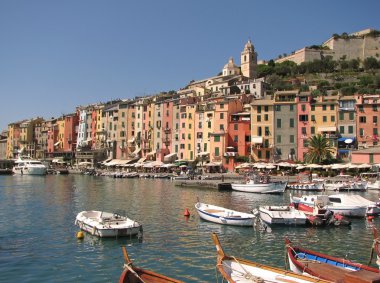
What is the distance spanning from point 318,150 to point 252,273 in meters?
54.7

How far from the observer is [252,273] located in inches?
537

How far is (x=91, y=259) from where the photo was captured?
19.2m

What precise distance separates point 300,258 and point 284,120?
58834 millimetres

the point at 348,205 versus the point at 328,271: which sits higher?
the point at 348,205

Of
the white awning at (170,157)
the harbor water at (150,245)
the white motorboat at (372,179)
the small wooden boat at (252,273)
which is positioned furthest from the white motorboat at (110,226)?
the white awning at (170,157)

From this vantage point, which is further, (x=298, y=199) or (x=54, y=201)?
(x=54, y=201)

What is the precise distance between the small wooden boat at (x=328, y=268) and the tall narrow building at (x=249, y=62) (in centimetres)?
11383

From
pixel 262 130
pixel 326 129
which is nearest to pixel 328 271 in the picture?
pixel 326 129

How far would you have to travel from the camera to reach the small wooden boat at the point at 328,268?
1259cm

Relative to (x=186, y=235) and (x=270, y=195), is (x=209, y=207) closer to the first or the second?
(x=186, y=235)

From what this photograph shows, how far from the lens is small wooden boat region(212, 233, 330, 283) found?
12.8 m

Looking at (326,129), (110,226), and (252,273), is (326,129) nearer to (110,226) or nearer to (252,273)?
(110,226)

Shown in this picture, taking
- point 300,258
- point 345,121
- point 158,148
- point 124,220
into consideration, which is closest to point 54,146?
point 158,148

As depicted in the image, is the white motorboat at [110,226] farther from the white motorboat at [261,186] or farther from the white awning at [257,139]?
the white awning at [257,139]
